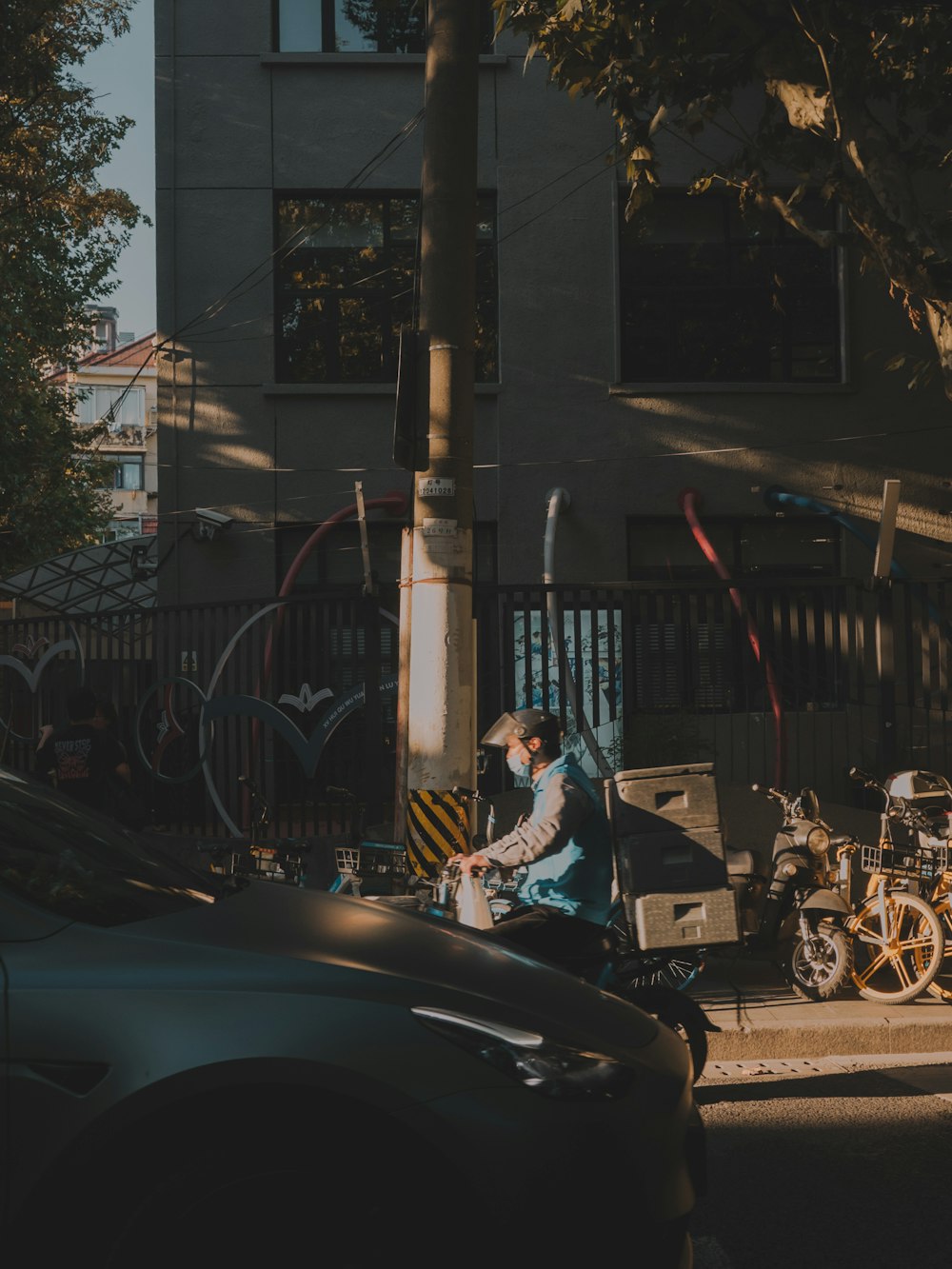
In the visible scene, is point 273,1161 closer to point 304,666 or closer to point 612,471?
point 304,666

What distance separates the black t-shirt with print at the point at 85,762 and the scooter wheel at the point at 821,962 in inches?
191

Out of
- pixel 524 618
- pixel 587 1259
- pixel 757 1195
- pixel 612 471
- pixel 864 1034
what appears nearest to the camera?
pixel 587 1259

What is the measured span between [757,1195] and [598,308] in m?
11.8

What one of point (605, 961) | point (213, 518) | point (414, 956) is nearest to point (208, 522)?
point (213, 518)

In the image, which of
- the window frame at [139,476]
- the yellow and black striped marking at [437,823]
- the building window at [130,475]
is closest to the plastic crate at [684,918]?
the yellow and black striped marking at [437,823]

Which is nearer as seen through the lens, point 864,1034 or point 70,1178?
point 70,1178

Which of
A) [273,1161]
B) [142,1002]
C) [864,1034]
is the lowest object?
[864,1034]

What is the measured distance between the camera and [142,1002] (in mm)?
2967

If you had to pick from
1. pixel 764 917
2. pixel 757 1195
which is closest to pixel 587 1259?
pixel 757 1195

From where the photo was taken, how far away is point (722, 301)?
50.6ft

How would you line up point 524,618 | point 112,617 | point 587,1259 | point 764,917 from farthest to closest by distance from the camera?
point 112,617
point 524,618
point 764,917
point 587,1259

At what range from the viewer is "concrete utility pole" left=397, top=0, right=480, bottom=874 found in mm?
7723

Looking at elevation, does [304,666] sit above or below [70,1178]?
above

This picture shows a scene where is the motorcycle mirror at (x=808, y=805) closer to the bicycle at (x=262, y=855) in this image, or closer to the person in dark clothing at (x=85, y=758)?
the bicycle at (x=262, y=855)
